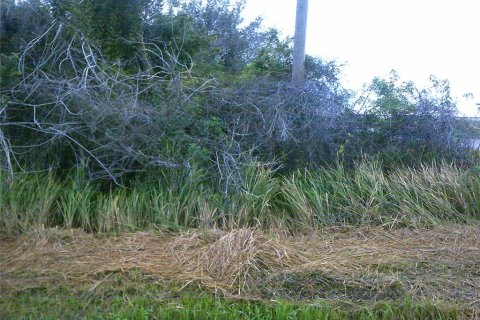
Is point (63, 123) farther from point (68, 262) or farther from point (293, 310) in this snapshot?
point (293, 310)

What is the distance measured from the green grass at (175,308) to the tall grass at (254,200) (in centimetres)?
169

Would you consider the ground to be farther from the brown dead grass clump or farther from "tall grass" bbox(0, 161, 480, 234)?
"tall grass" bbox(0, 161, 480, 234)

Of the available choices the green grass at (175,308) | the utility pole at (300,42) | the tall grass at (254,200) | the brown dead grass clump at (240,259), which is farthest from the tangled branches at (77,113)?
the utility pole at (300,42)

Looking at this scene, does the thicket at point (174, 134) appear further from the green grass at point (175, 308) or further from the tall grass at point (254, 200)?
the green grass at point (175, 308)

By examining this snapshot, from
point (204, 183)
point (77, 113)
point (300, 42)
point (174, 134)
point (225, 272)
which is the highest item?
point (300, 42)

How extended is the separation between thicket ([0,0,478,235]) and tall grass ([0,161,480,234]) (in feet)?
0.07

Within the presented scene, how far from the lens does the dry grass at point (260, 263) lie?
5793 millimetres

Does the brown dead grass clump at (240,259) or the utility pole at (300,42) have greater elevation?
the utility pole at (300,42)

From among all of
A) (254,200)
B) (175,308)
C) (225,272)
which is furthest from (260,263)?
(254,200)

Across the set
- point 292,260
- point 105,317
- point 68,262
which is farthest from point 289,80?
point 105,317

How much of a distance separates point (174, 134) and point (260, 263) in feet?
9.77

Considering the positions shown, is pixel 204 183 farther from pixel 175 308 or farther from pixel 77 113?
pixel 175 308

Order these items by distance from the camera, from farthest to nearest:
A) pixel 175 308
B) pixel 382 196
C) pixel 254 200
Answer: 1. pixel 382 196
2. pixel 254 200
3. pixel 175 308

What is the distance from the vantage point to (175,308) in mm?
5340
